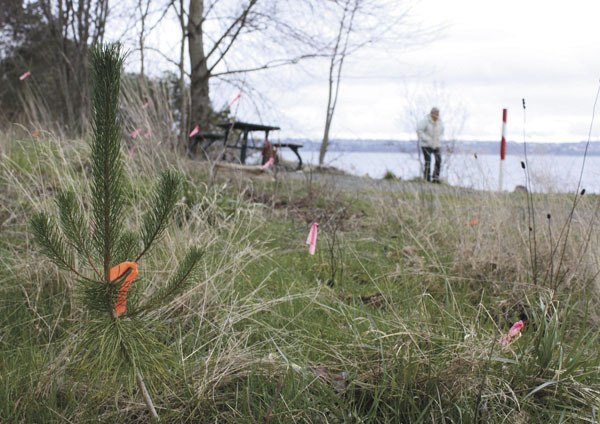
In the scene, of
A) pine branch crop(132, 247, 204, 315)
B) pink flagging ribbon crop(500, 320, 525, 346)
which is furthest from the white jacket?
pine branch crop(132, 247, 204, 315)

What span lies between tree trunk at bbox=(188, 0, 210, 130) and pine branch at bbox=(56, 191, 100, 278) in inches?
377

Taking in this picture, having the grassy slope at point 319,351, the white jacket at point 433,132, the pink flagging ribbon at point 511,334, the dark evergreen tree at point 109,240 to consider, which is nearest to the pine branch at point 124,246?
the dark evergreen tree at point 109,240

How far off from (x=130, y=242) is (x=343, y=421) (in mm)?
801

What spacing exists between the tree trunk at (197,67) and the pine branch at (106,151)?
9612 mm

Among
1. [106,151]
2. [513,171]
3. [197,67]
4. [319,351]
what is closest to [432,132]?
[513,171]

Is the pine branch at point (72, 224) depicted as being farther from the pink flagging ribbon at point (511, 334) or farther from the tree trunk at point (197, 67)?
the tree trunk at point (197, 67)

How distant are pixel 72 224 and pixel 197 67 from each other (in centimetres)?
994

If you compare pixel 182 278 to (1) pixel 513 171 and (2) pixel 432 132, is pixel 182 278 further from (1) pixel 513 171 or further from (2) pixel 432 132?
(2) pixel 432 132

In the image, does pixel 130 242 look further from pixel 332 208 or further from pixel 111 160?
pixel 332 208

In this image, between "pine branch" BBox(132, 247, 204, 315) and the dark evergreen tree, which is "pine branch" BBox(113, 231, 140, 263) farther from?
"pine branch" BBox(132, 247, 204, 315)

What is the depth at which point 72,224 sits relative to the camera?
1.37 metres

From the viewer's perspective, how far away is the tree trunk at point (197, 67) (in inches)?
424

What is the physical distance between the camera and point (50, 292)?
105 inches

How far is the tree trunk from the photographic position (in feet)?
35.3
